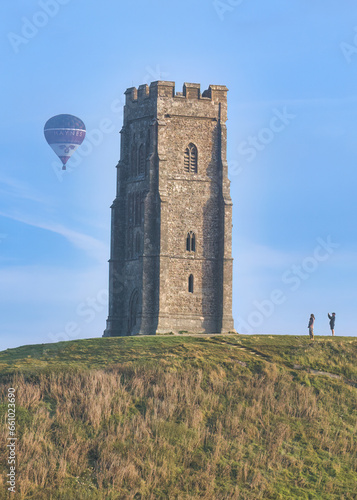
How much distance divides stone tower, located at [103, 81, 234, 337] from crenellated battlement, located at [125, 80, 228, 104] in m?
0.06

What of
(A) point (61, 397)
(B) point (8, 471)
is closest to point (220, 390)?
(A) point (61, 397)

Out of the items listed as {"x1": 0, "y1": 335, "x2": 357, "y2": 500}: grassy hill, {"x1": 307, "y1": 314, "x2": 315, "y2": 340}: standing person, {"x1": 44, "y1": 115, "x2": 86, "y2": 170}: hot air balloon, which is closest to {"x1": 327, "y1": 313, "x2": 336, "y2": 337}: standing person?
{"x1": 307, "y1": 314, "x2": 315, "y2": 340}: standing person

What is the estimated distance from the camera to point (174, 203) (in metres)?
60.3

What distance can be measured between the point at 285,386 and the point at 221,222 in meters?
20.9

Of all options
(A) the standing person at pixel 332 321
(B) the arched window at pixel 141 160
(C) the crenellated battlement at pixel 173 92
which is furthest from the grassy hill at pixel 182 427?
(C) the crenellated battlement at pixel 173 92

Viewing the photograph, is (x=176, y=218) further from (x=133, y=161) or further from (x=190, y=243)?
(x=133, y=161)

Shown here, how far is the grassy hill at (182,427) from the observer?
31.0 metres

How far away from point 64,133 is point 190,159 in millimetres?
34511

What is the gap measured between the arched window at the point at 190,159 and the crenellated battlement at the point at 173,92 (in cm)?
335

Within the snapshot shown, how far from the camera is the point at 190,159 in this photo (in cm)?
6116

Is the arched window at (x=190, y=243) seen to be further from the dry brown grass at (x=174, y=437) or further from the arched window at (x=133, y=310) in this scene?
the dry brown grass at (x=174, y=437)

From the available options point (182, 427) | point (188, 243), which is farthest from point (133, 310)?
point (182, 427)

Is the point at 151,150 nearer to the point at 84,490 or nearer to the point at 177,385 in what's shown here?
the point at 177,385

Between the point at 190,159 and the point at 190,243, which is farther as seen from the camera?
the point at 190,159
